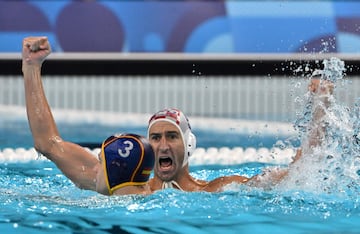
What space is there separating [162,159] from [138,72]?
17.8ft

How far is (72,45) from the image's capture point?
29.1 feet

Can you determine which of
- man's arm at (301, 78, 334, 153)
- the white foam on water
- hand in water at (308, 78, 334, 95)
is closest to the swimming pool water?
man's arm at (301, 78, 334, 153)

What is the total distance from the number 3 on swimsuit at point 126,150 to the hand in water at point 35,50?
0.45 m

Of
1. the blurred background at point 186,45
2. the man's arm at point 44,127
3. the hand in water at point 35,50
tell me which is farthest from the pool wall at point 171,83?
the hand in water at point 35,50

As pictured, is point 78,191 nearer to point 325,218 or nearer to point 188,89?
point 325,218

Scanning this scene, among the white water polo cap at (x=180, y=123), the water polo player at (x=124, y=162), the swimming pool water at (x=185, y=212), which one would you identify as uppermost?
the white water polo cap at (x=180, y=123)

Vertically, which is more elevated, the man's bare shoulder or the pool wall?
the pool wall

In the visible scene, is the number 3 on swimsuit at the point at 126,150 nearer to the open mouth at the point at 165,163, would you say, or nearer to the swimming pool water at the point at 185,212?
the swimming pool water at the point at 185,212

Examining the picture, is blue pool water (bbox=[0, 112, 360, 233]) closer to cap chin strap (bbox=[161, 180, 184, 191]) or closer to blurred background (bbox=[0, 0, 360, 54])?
cap chin strap (bbox=[161, 180, 184, 191])

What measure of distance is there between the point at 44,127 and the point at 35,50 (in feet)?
0.97

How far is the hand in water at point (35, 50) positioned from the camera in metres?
3.12

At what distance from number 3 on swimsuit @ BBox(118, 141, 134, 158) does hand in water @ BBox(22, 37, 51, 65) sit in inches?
17.8

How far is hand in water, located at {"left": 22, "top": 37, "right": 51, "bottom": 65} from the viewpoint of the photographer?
312 cm

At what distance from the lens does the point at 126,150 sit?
3.06m
